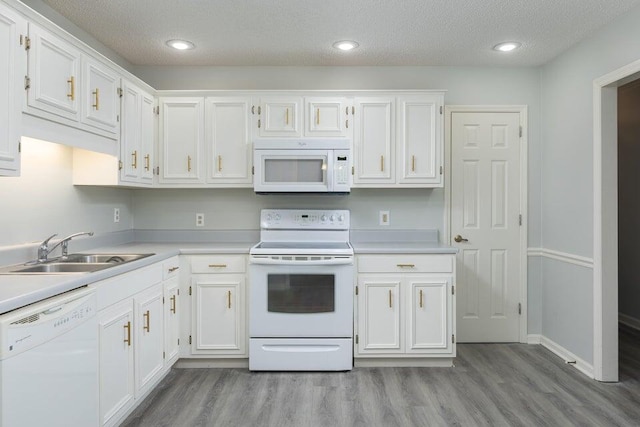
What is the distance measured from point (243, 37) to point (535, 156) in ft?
8.74

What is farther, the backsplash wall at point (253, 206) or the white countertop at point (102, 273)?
the backsplash wall at point (253, 206)

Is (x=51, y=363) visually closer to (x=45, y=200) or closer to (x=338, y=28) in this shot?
(x=45, y=200)

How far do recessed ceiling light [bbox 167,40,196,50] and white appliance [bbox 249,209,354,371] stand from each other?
166cm

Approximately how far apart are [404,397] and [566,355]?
4.98ft

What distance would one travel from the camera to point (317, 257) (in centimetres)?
286

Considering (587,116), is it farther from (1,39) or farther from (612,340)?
(1,39)

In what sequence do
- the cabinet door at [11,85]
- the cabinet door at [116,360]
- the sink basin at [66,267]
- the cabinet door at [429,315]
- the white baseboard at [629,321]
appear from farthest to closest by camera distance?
1. the white baseboard at [629,321]
2. the cabinet door at [429,315]
3. the sink basin at [66,267]
4. the cabinet door at [116,360]
5. the cabinet door at [11,85]

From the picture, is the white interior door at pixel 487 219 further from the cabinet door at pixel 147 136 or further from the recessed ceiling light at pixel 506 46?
the cabinet door at pixel 147 136

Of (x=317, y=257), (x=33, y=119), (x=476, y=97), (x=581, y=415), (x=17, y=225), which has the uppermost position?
(x=476, y=97)

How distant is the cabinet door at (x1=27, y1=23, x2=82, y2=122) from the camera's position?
184 centimetres

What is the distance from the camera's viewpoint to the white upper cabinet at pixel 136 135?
2.72m

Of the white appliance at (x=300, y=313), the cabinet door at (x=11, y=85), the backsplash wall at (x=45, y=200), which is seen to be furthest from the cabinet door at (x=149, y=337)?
the cabinet door at (x=11, y=85)

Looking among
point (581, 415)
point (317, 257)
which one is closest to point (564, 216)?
point (581, 415)

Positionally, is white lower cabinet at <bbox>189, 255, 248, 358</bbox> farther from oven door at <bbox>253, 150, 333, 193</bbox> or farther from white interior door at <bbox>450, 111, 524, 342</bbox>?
white interior door at <bbox>450, 111, 524, 342</bbox>
